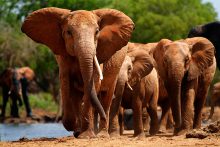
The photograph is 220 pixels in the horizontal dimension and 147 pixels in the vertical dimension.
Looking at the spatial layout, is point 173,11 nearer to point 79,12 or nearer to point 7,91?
point 7,91

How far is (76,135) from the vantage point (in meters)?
13.1

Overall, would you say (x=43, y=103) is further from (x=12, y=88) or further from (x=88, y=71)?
(x=88, y=71)

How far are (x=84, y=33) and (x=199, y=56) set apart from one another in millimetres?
4974

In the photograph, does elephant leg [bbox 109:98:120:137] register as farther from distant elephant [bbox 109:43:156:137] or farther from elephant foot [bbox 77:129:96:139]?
elephant foot [bbox 77:129:96:139]

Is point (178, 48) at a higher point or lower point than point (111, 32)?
lower

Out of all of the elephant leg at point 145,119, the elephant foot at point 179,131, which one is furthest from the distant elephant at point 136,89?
the elephant leg at point 145,119

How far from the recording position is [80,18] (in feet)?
41.7

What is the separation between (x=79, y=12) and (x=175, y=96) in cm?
360

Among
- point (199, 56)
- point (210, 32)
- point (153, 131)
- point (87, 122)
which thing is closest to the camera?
A: point (87, 122)

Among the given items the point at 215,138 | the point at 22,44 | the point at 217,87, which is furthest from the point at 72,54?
the point at 22,44

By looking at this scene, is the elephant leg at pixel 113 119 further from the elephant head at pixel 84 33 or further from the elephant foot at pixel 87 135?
the elephant foot at pixel 87 135

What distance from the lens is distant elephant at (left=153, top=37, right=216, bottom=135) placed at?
15.9 meters

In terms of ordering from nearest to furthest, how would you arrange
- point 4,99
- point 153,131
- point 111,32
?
point 111,32
point 153,131
point 4,99

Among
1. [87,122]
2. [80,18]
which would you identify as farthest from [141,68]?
[80,18]
